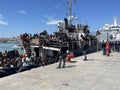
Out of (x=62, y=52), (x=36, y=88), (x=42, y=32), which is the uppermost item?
(x=42, y=32)

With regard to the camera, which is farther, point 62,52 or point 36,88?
point 62,52

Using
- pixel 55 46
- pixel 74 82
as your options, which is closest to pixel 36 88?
pixel 74 82

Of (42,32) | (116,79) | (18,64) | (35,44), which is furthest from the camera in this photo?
(42,32)

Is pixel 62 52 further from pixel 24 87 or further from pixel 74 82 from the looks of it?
pixel 24 87

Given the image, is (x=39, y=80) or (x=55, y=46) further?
(x=55, y=46)

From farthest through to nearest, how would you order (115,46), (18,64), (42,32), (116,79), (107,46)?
1. (115,46)
2. (42,32)
3. (107,46)
4. (18,64)
5. (116,79)

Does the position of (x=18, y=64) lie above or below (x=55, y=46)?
below

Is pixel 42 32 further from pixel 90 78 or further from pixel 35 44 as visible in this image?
pixel 90 78

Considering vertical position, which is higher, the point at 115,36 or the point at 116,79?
the point at 115,36

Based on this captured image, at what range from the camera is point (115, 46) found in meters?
30.2

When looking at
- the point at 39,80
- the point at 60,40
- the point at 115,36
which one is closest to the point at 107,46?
the point at 60,40

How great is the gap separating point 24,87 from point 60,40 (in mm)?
15959

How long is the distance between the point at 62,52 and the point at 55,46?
9.94m

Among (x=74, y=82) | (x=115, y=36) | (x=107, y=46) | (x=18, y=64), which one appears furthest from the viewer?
(x=115, y=36)
